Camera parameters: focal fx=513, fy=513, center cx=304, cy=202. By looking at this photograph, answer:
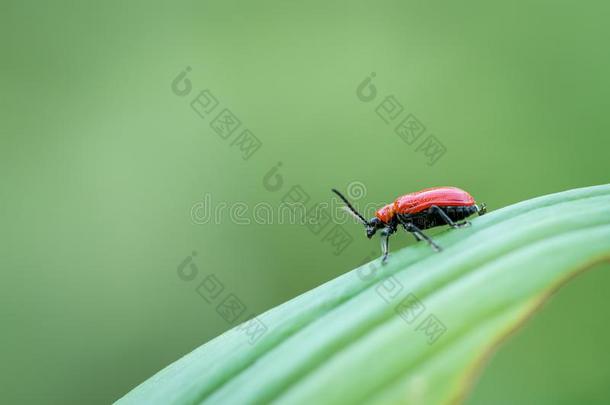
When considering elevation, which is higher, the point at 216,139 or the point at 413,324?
the point at 216,139

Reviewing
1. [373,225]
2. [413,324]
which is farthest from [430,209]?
[413,324]

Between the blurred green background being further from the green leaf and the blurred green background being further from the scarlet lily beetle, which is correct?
the green leaf

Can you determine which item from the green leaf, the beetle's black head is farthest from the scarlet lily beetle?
the green leaf

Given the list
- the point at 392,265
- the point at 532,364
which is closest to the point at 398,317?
the point at 392,265

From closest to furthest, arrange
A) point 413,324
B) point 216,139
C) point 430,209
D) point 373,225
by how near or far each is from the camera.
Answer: point 413,324 → point 430,209 → point 373,225 → point 216,139

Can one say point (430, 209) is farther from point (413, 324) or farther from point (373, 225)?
point (413, 324)

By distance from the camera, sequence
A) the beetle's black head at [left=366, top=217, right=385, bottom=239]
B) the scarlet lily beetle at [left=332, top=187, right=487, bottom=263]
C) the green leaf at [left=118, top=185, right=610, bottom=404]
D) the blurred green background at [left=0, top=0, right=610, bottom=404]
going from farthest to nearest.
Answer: the blurred green background at [left=0, top=0, right=610, bottom=404] → the beetle's black head at [left=366, top=217, right=385, bottom=239] → the scarlet lily beetle at [left=332, top=187, right=487, bottom=263] → the green leaf at [left=118, top=185, right=610, bottom=404]
